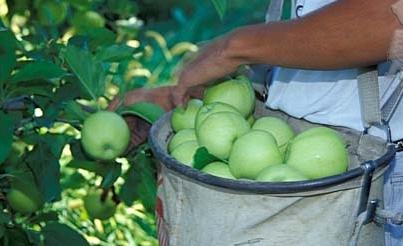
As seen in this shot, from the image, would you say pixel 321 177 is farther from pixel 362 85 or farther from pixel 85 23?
pixel 85 23

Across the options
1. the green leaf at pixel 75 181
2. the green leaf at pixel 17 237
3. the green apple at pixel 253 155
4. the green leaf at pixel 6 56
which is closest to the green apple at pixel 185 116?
the green apple at pixel 253 155

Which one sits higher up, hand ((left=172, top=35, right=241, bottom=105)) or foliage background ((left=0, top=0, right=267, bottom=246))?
hand ((left=172, top=35, right=241, bottom=105))

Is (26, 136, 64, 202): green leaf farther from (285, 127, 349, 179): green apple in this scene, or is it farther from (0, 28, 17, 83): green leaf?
(285, 127, 349, 179): green apple

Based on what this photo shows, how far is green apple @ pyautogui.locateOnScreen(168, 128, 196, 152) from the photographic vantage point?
6.46 feet

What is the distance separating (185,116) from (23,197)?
1.93 feet

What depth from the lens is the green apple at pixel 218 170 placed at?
1.83 m

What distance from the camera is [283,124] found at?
1949mm

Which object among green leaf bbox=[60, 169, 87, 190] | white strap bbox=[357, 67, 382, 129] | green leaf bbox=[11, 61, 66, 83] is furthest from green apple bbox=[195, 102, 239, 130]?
green leaf bbox=[60, 169, 87, 190]

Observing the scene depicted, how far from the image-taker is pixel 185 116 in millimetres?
2064

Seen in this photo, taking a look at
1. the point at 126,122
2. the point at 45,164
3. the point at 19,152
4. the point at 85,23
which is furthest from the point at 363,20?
the point at 85,23

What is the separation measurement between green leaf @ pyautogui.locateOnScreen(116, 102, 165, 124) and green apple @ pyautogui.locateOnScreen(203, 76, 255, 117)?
126mm

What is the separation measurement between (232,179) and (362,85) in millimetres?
327

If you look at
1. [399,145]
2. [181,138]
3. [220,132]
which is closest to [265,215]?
[220,132]

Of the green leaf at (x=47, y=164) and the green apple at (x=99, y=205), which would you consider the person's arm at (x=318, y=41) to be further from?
the green apple at (x=99, y=205)
